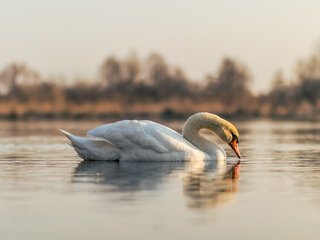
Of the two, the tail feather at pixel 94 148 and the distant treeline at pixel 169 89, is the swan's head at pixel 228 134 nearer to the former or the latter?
the tail feather at pixel 94 148

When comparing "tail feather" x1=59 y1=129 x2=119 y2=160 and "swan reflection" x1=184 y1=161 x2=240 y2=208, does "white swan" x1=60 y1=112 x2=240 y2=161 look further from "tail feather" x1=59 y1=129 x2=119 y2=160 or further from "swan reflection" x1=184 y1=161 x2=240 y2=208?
"swan reflection" x1=184 y1=161 x2=240 y2=208

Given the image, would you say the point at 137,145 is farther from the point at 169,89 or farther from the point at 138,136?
the point at 169,89

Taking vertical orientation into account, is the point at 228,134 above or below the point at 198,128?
below

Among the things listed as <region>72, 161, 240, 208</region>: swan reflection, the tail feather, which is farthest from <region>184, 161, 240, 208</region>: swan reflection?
the tail feather

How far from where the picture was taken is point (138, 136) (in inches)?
534

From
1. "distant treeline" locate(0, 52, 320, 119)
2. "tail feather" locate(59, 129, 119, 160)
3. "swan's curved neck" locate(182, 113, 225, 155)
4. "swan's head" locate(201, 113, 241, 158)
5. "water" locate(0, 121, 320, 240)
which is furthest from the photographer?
"distant treeline" locate(0, 52, 320, 119)

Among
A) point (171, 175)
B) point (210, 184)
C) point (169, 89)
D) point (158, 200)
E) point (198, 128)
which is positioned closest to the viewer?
point (158, 200)

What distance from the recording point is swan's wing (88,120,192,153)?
13586 mm

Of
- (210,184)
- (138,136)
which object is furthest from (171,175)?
(138,136)

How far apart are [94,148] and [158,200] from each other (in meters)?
5.61

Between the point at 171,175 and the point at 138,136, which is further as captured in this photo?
the point at 138,136

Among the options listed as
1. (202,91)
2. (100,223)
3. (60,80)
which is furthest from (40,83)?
(100,223)

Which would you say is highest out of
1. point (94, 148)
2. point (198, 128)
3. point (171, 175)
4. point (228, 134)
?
point (198, 128)

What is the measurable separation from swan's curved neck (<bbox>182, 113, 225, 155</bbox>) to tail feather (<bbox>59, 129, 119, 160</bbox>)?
1.32 metres
